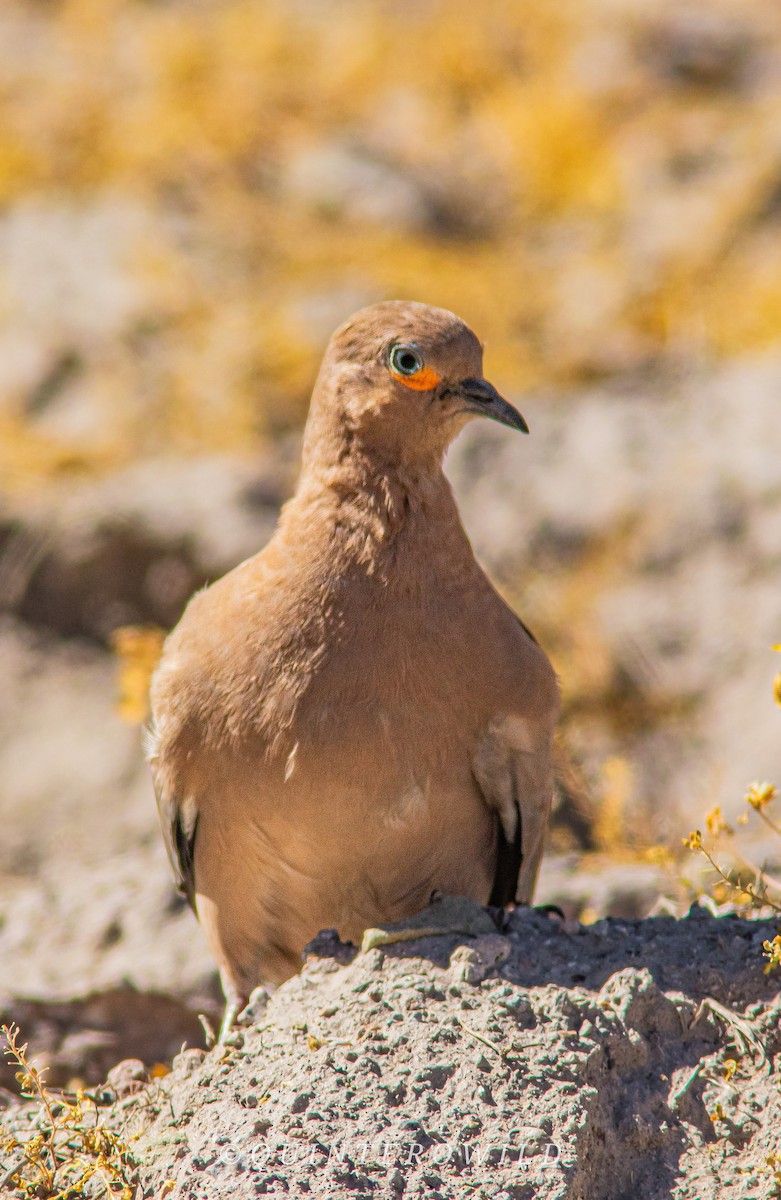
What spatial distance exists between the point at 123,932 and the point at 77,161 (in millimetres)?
9475

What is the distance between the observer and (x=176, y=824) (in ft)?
15.7

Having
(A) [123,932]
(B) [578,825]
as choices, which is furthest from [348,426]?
(B) [578,825]

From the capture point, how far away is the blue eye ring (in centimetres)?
450

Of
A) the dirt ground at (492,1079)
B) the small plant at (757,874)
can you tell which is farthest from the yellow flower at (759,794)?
the dirt ground at (492,1079)

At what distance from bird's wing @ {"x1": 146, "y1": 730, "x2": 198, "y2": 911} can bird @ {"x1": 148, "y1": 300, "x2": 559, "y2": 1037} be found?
1 centimetres

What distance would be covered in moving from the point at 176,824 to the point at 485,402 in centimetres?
174

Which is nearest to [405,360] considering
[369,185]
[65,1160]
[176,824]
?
[176,824]

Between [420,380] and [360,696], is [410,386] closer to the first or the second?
[420,380]

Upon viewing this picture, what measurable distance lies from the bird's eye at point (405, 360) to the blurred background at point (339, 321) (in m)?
1.93

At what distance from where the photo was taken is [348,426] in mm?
4656

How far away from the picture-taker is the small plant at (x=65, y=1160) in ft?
11.2

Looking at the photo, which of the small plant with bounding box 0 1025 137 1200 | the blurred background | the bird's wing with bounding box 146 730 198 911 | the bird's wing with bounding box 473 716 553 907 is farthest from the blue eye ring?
the small plant with bounding box 0 1025 137 1200

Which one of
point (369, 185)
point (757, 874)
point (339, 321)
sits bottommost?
point (757, 874)

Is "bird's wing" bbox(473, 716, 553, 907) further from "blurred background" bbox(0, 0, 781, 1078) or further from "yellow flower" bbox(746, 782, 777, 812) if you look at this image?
"yellow flower" bbox(746, 782, 777, 812)
